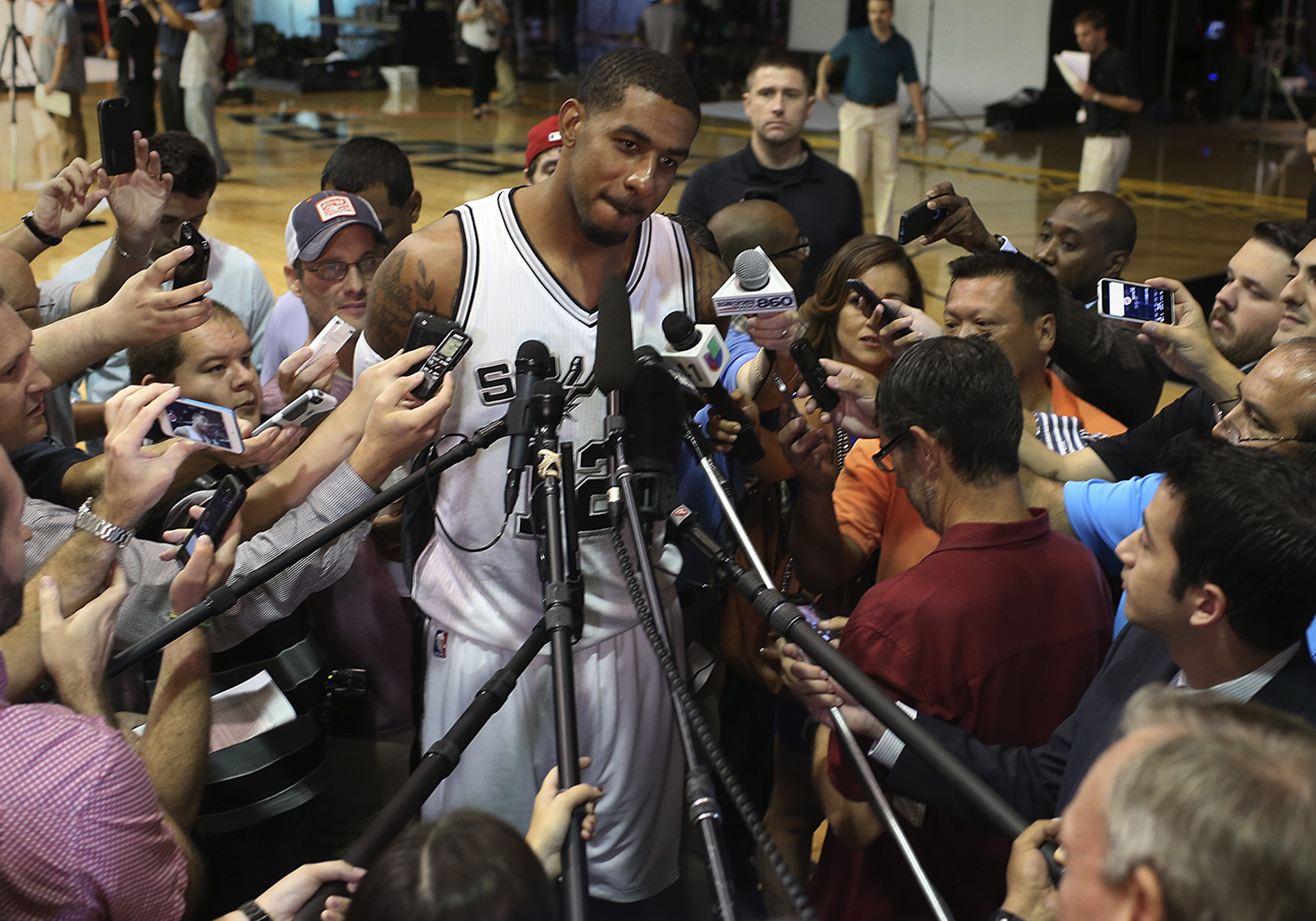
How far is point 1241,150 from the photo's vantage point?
1336 cm

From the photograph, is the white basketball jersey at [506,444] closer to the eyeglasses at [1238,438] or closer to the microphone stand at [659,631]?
the microphone stand at [659,631]

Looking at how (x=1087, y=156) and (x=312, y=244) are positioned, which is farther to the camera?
(x=1087, y=156)

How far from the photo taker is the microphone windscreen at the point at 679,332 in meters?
1.79

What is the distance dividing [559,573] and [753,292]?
642mm

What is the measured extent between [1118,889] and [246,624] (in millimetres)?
1677

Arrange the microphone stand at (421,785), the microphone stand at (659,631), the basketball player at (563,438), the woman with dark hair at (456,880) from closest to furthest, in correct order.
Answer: the woman with dark hair at (456,880) → the microphone stand at (659,631) → the microphone stand at (421,785) → the basketball player at (563,438)

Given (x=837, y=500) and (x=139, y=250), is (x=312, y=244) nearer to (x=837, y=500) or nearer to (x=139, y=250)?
(x=139, y=250)

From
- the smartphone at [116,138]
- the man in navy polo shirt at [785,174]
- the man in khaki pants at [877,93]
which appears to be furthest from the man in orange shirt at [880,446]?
the man in khaki pants at [877,93]

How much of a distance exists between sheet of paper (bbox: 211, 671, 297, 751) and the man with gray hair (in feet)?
5.03

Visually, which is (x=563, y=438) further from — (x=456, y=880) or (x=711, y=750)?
(x=456, y=880)

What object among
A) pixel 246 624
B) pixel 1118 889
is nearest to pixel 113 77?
pixel 246 624

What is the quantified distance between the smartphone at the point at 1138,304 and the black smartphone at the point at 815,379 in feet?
3.38

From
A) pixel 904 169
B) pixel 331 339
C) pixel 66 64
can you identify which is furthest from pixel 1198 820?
pixel 904 169

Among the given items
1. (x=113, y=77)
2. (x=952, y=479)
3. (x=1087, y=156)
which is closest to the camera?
(x=952, y=479)
